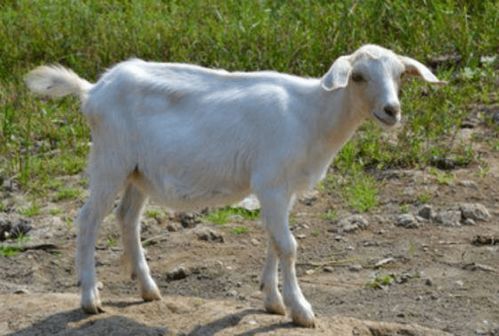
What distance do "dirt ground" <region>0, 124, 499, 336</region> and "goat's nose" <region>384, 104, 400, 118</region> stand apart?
113cm

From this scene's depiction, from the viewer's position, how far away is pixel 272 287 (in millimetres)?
6359

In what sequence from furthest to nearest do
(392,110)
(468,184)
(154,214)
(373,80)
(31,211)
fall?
(468,184), (31,211), (154,214), (373,80), (392,110)

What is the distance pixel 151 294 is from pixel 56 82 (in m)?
1.26

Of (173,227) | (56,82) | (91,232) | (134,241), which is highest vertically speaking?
(56,82)

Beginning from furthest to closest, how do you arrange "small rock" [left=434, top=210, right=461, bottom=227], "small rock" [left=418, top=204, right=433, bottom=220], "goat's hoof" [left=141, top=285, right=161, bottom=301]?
"small rock" [left=418, top=204, right=433, bottom=220] < "small rock" [left=434, top=210, right=461, bottom=227] < "goat's hoof" [left=141, top=285, right=161, bottom=301]

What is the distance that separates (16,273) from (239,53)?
336 cm

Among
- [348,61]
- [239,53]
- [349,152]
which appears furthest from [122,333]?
[239,53]

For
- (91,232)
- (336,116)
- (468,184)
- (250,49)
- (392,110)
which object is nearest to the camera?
(392,110)

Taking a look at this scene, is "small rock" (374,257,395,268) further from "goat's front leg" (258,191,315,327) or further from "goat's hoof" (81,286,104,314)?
"goat's hoof" (81,286,104,314)

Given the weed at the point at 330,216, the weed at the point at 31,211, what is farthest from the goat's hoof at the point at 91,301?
the weed at the point at 330,216

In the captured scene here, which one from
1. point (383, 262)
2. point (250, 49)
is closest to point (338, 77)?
point (383, 262)

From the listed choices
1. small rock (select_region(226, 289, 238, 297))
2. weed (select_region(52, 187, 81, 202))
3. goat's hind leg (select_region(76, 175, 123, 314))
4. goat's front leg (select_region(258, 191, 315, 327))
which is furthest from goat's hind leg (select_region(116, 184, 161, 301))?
weed (select_region(52, 187, 81, 202))

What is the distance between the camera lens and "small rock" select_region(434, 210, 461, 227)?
7.90m

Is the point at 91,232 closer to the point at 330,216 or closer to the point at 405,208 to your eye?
the point at 330,216
